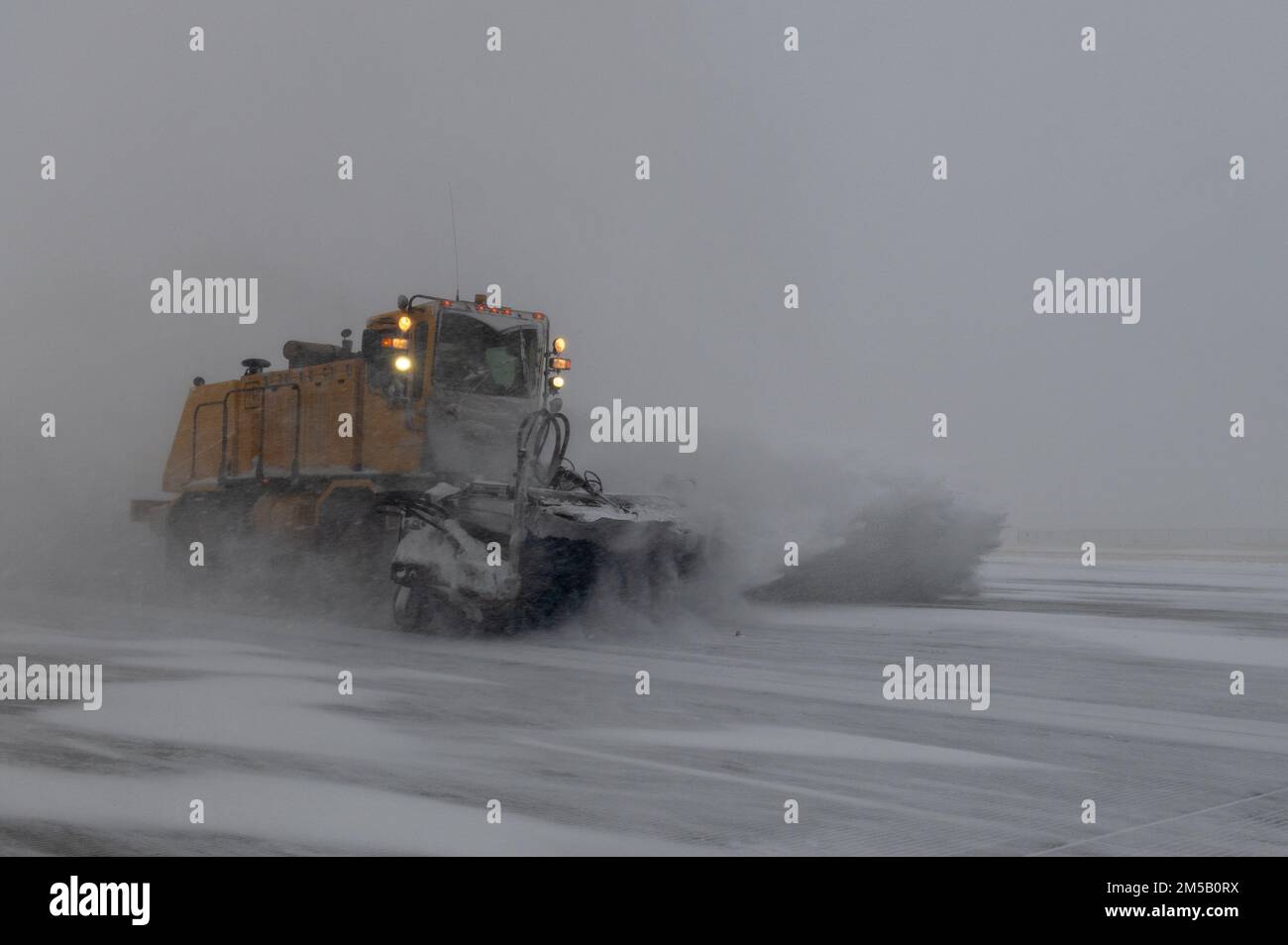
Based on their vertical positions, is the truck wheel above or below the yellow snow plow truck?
below

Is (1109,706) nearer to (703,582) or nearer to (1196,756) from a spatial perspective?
(1196,756)

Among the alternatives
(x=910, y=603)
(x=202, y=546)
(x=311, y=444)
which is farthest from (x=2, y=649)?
(x=910, y=603)

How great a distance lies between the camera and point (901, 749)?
22.7 feet

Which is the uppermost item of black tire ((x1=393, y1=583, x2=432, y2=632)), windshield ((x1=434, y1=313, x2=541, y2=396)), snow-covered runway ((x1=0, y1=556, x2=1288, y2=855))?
windshield ((x1=434, y1=313, x2=541, y2=396))

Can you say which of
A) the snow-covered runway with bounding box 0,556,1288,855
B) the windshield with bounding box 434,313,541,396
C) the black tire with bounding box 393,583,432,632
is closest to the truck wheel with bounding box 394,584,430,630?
the black tire with bounding box 393,583,432,632

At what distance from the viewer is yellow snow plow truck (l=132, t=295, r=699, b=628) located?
11812 millimetres

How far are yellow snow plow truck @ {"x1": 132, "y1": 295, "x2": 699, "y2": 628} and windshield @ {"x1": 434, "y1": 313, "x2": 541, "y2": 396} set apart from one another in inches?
0.6

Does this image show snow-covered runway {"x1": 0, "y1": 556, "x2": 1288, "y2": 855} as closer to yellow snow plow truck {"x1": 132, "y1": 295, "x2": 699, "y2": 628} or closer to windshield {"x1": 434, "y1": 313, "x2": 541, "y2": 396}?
yellow snow plow truck {"x1": 132, "y1": 295, "x2": 699, "y2": 628}

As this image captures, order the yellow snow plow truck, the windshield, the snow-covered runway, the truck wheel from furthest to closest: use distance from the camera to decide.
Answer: the windshield < the truck wheel < the yellow snow plow truck < the snow-covered runway

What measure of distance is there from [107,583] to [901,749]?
15002 mm

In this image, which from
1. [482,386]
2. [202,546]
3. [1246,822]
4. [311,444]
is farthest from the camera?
[202,546]

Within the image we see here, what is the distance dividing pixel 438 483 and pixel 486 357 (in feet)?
5.24

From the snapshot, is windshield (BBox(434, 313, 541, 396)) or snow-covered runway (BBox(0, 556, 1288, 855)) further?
windshield (BBox(434, 313, 541, 396))

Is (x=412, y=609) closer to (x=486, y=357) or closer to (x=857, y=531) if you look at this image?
(x=486, y=357)
